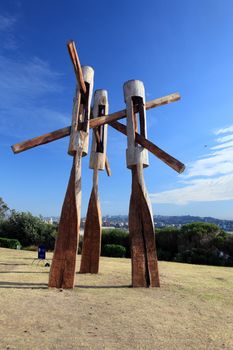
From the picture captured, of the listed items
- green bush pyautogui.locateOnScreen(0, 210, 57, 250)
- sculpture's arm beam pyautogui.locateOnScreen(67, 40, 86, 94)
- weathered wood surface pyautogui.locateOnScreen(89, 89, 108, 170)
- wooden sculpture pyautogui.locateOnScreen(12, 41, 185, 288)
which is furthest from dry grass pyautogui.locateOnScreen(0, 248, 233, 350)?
green bush pyautogui.locateOnScreen(0, 210, 57, 250)

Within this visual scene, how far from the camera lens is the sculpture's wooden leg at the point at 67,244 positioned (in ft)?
27.0

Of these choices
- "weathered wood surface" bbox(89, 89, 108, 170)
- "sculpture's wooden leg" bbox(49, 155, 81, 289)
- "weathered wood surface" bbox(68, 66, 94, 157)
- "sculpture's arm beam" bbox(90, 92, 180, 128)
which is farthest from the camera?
"weathered wood surface" bbox(89, 89, 108, 170)

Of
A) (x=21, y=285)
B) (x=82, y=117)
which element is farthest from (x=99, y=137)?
(x=21, y=285)

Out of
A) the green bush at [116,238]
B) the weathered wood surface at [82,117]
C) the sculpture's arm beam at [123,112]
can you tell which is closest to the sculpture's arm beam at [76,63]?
the weathered wood surface at [82,117]

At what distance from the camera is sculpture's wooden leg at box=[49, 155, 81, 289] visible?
27.0 feet

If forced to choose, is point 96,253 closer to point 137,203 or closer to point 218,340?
point 137,203

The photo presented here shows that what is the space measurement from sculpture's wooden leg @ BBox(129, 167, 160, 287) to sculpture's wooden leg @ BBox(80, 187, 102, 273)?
173cm

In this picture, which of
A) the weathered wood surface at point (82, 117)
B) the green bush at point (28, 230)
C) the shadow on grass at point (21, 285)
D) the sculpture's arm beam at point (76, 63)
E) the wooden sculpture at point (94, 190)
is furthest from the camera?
the green bush at point (28, 230)

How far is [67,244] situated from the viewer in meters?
8.38

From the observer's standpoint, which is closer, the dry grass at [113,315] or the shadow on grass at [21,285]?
the dry grass at [113,315]

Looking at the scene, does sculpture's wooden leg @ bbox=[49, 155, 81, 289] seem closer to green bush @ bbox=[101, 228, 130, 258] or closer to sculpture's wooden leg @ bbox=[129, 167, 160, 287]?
sculpture's wooden leg @ bbox=[129, 167, 160, 287]

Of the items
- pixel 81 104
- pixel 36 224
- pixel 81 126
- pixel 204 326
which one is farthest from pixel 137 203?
pixel 36 224

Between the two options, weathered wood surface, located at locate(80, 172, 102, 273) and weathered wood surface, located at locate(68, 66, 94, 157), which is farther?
weathered wood surface, located at locate(80, 172, 102, 273)

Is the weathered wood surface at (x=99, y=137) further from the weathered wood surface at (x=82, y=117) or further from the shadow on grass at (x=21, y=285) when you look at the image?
the shadow on grass at (x=21, y=285)
